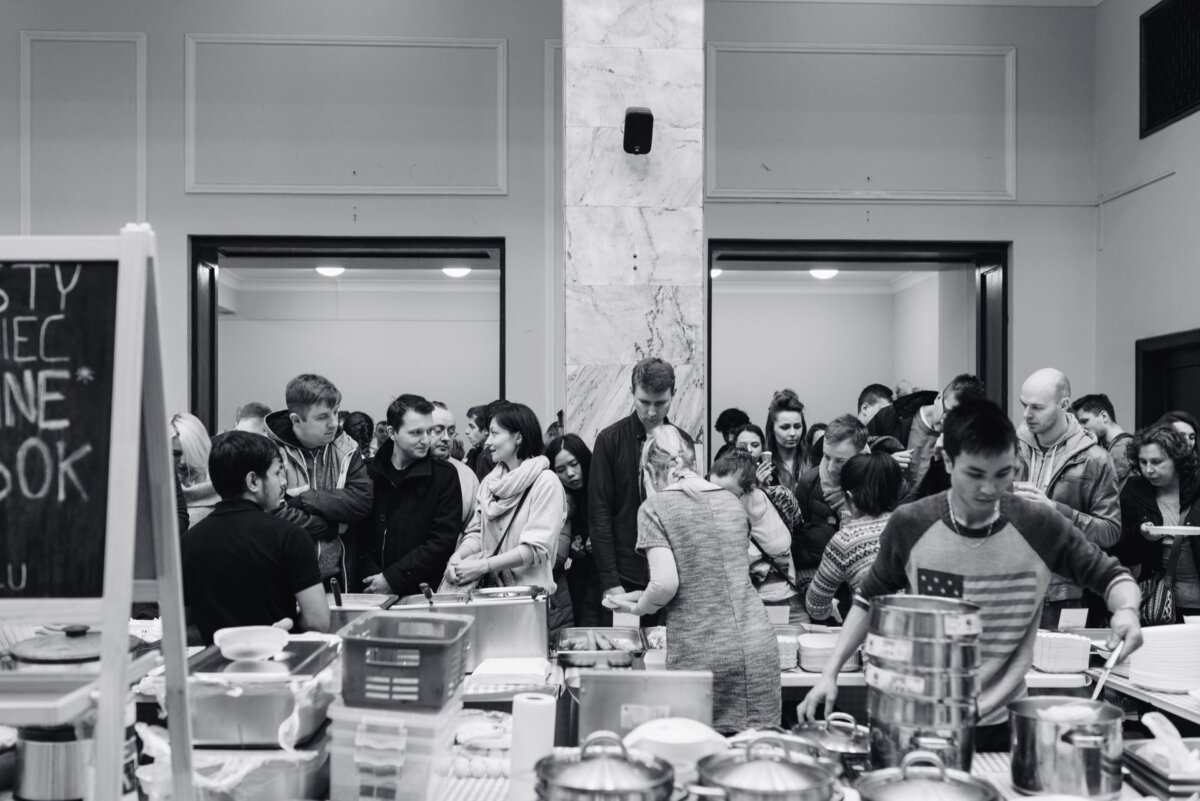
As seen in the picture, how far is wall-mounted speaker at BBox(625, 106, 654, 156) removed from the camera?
4.64 m

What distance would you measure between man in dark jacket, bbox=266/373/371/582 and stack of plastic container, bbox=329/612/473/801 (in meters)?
1.95

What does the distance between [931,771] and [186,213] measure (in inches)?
246

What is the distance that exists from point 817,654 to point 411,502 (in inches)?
66.2

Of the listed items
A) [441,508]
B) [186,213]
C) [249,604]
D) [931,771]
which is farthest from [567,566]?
[186,213]

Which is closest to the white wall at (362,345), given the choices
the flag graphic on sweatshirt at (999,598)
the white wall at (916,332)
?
the white wall at (916,332)

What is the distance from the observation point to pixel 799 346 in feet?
43.2

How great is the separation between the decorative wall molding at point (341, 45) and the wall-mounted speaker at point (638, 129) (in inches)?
83.2

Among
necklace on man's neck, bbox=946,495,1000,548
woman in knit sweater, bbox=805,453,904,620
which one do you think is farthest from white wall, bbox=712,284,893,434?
necklace on man's neck, bbox=946,495,1000,548

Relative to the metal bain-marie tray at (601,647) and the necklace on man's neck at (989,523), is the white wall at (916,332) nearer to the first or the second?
the metal bain-marie tray at (601,647)

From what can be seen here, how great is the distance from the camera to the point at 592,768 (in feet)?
4.94

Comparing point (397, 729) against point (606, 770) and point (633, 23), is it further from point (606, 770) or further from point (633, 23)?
point (633, 23)

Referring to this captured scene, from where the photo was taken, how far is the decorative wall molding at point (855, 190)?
6719 millimetres

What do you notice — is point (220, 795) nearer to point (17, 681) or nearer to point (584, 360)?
point (17, 681)

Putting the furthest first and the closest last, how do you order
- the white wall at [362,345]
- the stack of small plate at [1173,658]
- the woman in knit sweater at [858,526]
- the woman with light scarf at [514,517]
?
the white wall at [362,345] < the woman with light scarf at [514,517] < the woman in knit sweater at [858,526] < the stack of small plate at [1173,658]
